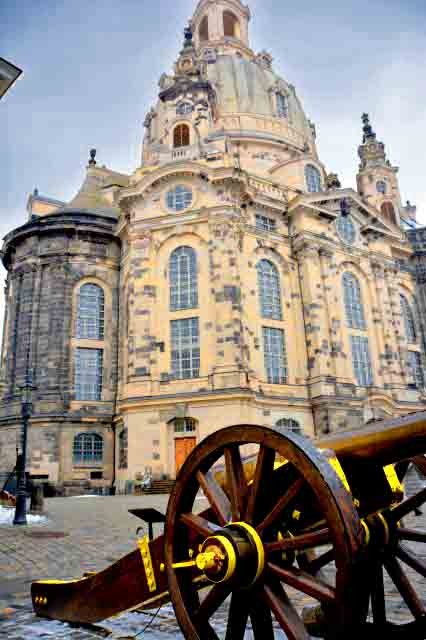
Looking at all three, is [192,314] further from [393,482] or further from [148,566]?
[393,482]

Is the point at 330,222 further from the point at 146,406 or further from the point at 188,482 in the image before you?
the point at 188,482

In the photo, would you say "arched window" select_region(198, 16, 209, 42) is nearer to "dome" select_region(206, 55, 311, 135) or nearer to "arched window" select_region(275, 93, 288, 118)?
"dome" select_region(206, 55, 311, 135)

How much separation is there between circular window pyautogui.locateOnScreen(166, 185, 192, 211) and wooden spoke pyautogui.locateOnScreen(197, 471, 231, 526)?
2399 cm

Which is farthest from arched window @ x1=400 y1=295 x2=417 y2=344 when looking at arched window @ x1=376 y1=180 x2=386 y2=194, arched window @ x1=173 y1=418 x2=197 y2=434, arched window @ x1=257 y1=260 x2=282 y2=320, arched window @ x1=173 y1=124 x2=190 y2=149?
arched window @ x1=173 y1=124 x2=190 y2=149

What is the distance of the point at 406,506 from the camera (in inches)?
121

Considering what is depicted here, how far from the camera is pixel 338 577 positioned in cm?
221

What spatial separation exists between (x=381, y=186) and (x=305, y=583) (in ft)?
134

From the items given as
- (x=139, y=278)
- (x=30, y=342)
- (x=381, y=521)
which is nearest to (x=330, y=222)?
(x=139, y=278)

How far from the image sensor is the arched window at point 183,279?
2478 centimetres

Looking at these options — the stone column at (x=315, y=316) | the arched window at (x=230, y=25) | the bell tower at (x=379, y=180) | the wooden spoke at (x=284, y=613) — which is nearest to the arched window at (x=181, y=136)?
the stone column at (x=315, y=316)

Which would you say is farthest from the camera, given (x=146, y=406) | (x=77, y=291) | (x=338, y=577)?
(x=77, y=291)

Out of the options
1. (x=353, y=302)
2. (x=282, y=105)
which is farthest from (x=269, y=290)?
(x=282, y=105)

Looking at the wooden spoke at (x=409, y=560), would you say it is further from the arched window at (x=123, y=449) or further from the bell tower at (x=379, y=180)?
the bell tower at (x=379, y=180)

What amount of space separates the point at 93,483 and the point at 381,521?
23682mm
